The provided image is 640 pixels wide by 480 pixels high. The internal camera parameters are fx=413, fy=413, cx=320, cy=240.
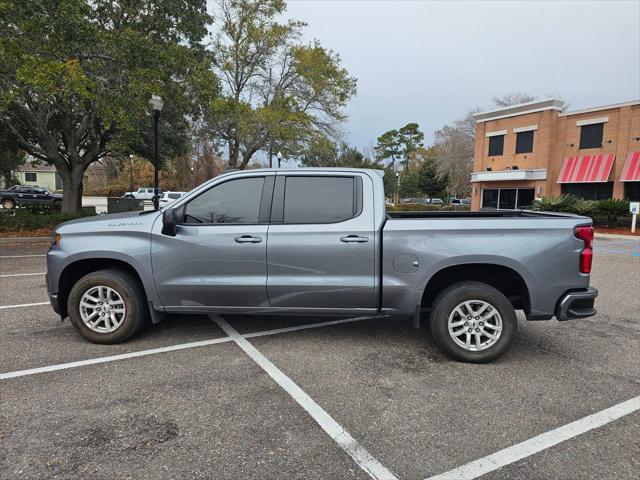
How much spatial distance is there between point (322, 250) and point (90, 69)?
443 inches

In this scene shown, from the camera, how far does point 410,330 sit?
5.07 metres

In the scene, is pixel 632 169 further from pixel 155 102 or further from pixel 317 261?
pixel 317 261

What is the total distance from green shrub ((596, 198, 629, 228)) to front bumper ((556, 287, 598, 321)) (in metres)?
22.5

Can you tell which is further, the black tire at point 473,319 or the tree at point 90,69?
the tree at point 90,69

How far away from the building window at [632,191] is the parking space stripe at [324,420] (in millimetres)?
27866

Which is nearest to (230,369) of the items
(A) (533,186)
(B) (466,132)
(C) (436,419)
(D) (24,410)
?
(D) (24,410)

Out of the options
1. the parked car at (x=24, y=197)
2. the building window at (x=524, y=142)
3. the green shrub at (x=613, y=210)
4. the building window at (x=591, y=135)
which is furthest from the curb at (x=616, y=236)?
the parked car at (x=24, y=197)

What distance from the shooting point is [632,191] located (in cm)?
2442

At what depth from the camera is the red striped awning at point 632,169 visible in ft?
77.8

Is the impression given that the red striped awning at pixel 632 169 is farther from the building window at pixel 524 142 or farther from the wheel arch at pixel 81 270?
the wheel arch at pixel 81 270

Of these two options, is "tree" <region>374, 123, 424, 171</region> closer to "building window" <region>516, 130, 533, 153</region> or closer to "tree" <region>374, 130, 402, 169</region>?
"tree" <region>374, 130, 402, 169</region>

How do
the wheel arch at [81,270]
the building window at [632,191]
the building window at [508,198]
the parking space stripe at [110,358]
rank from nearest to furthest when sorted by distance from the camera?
the parking space stripe at [110,358] < the wheel arch at [81,270] < the building window at [632,191] < the building window at [508,198]

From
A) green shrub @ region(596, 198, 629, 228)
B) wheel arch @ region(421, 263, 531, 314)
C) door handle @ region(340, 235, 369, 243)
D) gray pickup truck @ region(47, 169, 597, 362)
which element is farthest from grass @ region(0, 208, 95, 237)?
green shrub @ region(596, 198, 629, 228)

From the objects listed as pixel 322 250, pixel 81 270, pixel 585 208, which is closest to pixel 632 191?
pixel 585 208
